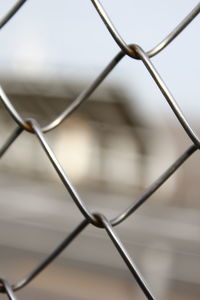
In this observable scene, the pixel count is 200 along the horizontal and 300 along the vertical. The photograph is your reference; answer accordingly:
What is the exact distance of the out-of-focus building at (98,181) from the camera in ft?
12.3

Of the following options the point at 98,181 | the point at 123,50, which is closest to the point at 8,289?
the point at 123,50

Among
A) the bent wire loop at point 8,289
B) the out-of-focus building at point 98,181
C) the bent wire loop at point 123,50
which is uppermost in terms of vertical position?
the bent wire loop at point 123,50

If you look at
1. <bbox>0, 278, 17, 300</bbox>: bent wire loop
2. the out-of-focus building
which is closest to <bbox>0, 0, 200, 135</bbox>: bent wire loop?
<bbox>0, 278, 17, 300</bbox>: bent wire loop

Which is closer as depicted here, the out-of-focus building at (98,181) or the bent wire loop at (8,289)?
the bent wire loop at (8,289)

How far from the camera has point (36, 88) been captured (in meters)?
5.24

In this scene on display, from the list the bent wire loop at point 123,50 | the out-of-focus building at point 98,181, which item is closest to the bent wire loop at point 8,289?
the bent wire loop at point 123,50

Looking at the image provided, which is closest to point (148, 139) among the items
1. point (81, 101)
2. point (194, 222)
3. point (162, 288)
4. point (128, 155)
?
point (128, 155)

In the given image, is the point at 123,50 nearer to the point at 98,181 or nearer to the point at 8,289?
the point at 8,289

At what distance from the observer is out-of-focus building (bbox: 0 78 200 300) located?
12.3 ft

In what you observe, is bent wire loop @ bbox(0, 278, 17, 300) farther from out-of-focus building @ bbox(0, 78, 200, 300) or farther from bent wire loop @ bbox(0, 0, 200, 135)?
out-of-focus building @ bbox(0, 78, 200, 300)

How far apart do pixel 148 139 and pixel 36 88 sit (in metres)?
1.24

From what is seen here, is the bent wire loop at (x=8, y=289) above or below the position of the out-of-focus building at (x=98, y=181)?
above

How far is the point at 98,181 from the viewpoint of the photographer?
5402mm

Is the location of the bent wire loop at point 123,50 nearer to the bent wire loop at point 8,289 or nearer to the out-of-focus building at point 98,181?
the bent wire loop at point 8,289
